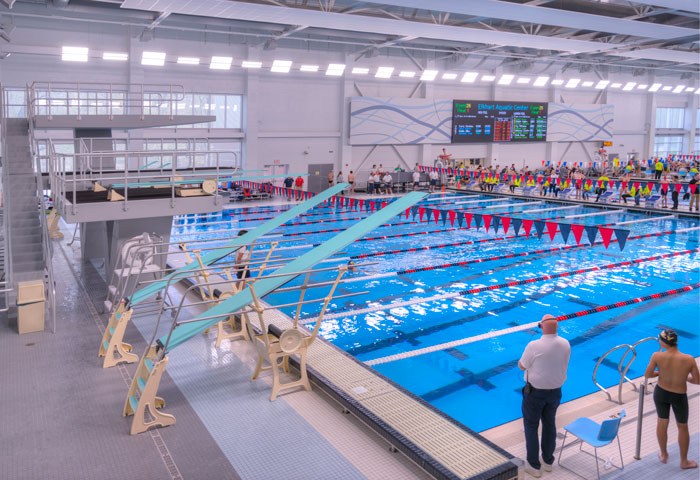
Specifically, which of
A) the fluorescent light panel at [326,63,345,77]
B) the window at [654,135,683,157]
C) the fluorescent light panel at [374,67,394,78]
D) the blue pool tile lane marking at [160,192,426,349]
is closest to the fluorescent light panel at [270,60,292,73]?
the fluorescent light panel at [326,63,345,77]

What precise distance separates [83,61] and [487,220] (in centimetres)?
1402

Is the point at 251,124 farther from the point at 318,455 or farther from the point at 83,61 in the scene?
the point at 318,455

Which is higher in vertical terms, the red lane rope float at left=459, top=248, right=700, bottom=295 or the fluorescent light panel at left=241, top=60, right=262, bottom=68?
the fluorescent light panel at left=241, top=60, right=262, bottom=68

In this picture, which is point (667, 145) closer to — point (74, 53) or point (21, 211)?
point (74, 53)

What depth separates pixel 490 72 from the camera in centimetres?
2920

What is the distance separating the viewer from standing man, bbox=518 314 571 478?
14.0 ft

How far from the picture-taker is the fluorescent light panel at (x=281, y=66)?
21.9 meters

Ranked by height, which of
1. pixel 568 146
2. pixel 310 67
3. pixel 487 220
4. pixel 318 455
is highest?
pixel 310 67

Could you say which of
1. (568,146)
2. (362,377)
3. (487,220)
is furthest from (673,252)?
(568,146)

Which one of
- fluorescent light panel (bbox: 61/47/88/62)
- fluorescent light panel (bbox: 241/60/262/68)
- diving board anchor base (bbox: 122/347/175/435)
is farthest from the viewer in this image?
fluorescent light panel (bbox: 241/60/262/68)

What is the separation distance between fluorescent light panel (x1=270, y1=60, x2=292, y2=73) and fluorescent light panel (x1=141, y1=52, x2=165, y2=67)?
159 inches

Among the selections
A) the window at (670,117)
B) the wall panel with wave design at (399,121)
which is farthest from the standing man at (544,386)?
the window at (670,117)

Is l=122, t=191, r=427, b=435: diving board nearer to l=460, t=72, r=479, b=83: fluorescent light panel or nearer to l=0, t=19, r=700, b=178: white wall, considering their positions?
l=0, t=19, r=700, b=178: white wall

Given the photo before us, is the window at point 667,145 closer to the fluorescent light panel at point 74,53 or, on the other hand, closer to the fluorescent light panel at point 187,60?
the fluorescent light panel at point 187,60
